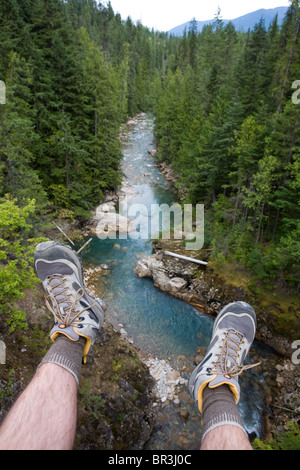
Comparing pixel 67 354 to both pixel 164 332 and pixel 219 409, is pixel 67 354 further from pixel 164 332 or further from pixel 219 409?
pixel 164 332

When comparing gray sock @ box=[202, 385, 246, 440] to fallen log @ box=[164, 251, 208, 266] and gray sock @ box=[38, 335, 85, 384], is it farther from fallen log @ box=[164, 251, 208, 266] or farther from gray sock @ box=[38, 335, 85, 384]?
fallen log @ box=[164, 251, 208, 266]

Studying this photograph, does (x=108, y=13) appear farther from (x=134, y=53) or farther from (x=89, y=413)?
(x=89, y=413)

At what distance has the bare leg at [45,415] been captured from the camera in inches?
69.2

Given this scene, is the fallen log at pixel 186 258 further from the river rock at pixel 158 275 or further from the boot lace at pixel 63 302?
the boot lace at pixel 63 302

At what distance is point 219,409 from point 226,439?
380 mm

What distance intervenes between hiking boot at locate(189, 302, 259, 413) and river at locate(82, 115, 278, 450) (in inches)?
200

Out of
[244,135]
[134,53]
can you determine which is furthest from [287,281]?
[134,53]

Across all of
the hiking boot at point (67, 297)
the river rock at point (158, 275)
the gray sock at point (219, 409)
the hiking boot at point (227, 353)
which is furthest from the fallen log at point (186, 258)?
the gray sock at point (219, 409)

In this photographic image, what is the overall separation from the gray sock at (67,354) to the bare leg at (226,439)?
1.30m

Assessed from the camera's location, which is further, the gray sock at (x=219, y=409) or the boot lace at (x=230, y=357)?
the boot lace at (x=230, y=357)

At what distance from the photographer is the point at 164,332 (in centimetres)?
1054

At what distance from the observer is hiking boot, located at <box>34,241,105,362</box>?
10.1ft

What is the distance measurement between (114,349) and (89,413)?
7.05ft

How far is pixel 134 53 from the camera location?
6525 centimetres
